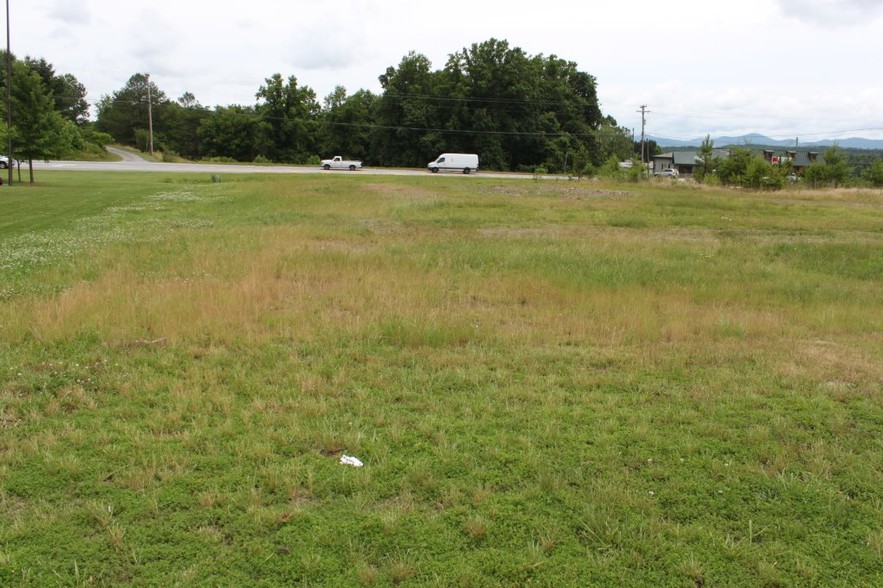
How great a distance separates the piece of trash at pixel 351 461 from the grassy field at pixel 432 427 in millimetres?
80

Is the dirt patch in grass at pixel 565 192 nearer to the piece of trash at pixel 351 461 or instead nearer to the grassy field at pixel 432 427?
the grassy field at pixel 432 427

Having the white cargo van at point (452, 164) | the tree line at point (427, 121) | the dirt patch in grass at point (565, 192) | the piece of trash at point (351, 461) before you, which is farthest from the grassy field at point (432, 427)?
the tree line at point (427, 121)

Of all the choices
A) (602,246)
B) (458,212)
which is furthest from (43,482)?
(458,212)

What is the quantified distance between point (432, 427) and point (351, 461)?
0.78 meters

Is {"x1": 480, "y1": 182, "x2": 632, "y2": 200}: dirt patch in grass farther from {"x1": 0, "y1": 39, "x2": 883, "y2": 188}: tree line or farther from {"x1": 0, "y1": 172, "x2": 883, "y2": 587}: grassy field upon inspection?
{"x1": 0, "y1": 39, "x2": 883, "y2": 188}: tree line

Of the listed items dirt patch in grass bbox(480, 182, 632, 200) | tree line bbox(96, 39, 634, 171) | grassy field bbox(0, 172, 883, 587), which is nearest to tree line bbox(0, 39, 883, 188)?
tree line bbox(96, 39, 634, 171)

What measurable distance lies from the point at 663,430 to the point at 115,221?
764 inches

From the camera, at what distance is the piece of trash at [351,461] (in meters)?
4.29

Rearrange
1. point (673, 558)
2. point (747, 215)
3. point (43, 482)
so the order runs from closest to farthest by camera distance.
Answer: point (673, 558), point (43, 482), point (747, 215)

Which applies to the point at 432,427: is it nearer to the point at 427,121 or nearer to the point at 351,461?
the point at 351,461

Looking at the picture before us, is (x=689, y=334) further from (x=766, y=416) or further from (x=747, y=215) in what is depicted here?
(x=747, y=215)

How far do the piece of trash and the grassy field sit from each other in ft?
0.26

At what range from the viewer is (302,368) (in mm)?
6227

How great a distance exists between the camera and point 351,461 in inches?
170
